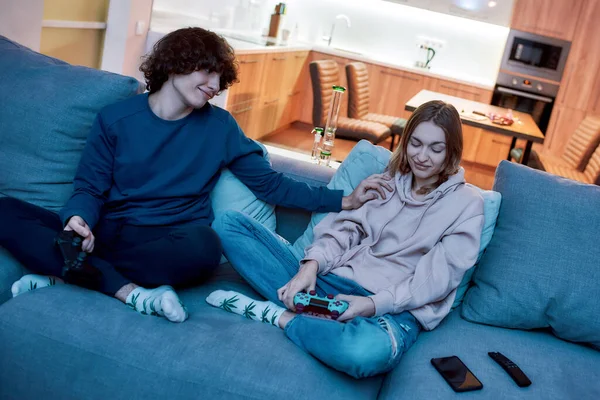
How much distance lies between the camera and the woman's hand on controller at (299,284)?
5.74 ft

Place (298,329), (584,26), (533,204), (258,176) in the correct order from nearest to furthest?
1. (298,329)
2. (533,204)
3. (258,176)
4. (584,26)

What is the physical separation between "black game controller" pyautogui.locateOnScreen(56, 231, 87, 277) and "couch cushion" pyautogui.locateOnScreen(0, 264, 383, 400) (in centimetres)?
8

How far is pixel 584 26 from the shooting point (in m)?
6.20

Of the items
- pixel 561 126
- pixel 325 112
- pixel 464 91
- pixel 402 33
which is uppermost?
pixel 402 33

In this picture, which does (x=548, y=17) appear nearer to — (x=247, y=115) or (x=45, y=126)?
(x=247, y=115)

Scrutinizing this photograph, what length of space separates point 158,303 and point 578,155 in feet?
12.2

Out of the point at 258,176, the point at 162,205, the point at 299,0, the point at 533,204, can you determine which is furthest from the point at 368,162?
Answer: the point at 299,0

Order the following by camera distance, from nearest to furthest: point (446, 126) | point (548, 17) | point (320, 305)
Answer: point (320, 305), point (446, 126), point (548, 17)

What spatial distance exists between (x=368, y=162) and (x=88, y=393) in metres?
1.10

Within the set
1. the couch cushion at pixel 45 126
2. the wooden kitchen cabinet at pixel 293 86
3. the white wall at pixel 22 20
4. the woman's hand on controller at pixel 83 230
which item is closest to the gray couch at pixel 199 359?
the woman's hand on controller at pixel 83 230

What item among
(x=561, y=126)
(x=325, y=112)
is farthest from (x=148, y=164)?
(x=561, y=126)

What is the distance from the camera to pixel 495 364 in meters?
1.67

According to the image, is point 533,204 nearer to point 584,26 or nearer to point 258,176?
point 258,176

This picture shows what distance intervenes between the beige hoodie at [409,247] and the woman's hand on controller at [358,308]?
0.06 feet
